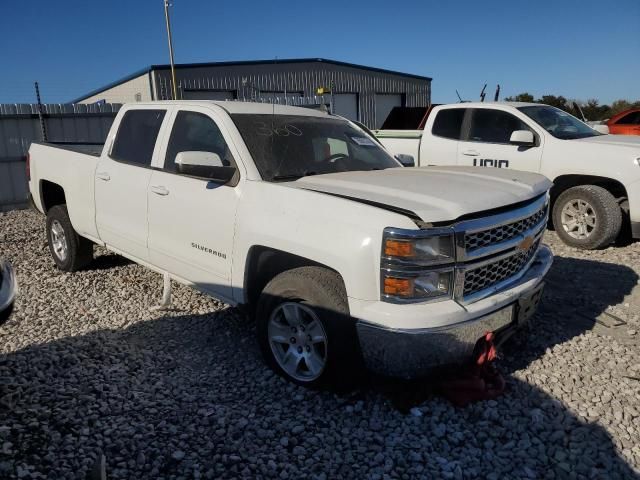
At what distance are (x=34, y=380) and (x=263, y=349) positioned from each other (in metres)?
1.53

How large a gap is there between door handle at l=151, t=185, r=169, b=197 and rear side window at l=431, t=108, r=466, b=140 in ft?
17.0

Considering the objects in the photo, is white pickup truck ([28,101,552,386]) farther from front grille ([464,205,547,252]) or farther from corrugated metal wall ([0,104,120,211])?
corrugated metal wall ([0,104,120,211])

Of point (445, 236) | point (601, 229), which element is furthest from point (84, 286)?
point (601, 229)

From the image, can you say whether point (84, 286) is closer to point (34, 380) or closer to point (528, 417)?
point (34, 380)

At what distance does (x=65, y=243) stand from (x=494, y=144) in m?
5.79

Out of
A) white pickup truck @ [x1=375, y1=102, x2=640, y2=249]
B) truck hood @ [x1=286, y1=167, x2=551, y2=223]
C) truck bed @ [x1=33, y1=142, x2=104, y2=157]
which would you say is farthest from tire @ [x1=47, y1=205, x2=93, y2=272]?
white pickup truck @ [x1=375, y1=102, x2=640, y2=249]

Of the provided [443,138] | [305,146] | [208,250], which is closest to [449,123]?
[443,138]

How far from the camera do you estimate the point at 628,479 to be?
8.36ft

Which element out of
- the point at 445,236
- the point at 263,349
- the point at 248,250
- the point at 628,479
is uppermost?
the point at 445,236

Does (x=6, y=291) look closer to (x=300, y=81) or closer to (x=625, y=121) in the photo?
(x=625, y=121)

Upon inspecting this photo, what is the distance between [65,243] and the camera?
5.89 m

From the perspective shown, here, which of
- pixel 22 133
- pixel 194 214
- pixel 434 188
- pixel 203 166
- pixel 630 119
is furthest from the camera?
pixel 630 119

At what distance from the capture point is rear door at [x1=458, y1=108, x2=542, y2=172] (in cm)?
712

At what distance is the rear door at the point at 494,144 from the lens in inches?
281
